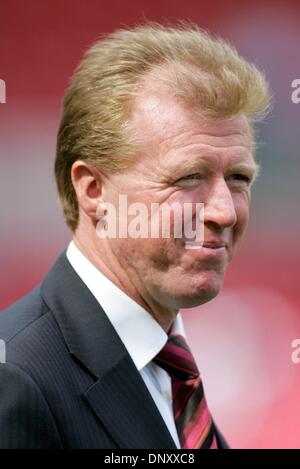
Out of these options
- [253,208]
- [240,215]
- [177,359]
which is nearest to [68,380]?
[177,359]

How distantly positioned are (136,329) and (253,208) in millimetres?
1733

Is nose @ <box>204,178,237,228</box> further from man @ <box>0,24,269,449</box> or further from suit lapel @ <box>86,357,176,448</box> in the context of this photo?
suit lapel @ <box>86,357,176,448</box>

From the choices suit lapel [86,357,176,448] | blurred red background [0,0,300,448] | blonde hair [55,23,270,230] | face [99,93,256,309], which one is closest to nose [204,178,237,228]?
face [99,93,256,309]

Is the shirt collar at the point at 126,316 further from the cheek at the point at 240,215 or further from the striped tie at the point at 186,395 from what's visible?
the cheek at the point at 240,215

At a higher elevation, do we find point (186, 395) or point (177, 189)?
point (177, 189)

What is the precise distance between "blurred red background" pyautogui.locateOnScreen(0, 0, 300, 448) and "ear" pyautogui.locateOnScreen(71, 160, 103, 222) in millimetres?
1376

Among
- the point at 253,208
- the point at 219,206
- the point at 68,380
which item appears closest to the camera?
the point at 68,380

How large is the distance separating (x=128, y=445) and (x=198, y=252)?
282mm

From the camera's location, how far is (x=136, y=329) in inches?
39.4

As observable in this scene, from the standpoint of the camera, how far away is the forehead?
3.27 feet

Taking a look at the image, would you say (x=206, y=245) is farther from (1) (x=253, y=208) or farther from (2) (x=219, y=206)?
(1) (x=253, y=208)

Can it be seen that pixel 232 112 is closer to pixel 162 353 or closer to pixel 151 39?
pixel 151 39
